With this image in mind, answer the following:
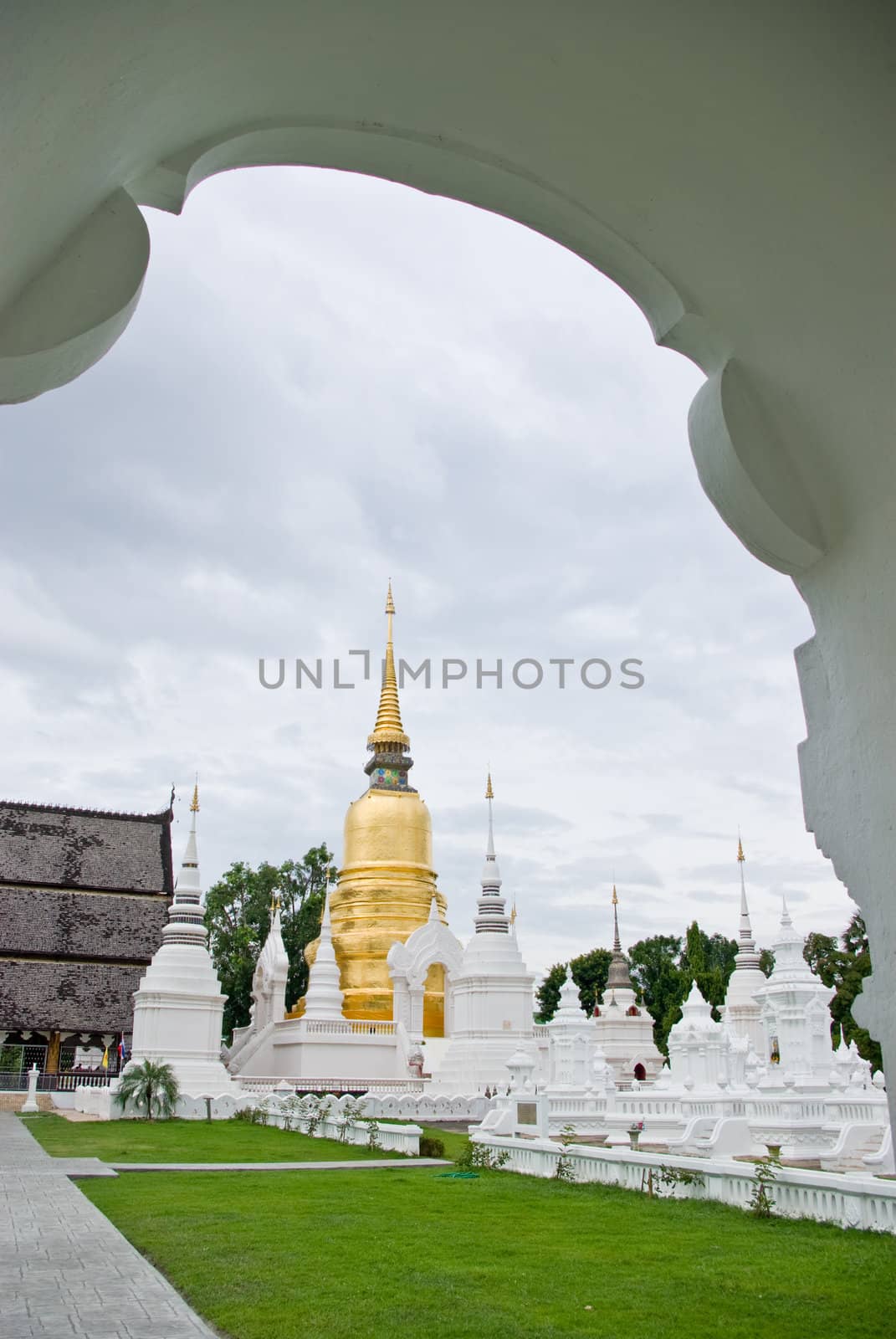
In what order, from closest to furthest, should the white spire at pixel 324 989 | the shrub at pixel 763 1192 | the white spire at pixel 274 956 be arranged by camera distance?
the shrub at pixel 763 1192 → the white spire at pixel 324 989 → the white spire at pixel 274 956

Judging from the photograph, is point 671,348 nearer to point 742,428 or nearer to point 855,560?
point 742,428

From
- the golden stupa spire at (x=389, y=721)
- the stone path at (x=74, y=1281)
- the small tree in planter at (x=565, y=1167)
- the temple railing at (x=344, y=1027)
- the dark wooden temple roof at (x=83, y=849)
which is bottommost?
the small tree in planter at (x=565, y=1167)

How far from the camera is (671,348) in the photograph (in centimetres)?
329

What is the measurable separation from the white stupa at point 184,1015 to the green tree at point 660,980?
2096cm

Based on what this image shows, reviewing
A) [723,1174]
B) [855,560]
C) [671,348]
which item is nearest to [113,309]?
[671,348]

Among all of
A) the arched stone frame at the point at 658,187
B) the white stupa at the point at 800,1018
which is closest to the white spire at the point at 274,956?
the white stupa at the point at 800,1018

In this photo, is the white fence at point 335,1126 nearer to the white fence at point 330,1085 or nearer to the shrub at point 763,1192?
the white fence at point 330,1085

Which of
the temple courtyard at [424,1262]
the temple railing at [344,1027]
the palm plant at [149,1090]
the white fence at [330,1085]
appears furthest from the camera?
the temple railing at [344,1027]

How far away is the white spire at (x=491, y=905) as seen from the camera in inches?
1112

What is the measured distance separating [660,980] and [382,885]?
24.0 metres

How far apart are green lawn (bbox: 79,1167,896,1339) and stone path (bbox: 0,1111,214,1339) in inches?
7.9

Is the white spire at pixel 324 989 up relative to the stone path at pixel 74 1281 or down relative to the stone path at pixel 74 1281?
up

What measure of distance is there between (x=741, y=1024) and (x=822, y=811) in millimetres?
34201

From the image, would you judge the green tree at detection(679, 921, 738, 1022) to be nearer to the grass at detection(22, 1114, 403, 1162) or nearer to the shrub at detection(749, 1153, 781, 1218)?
the grass at detection(22, 1114, 403, 1162)
